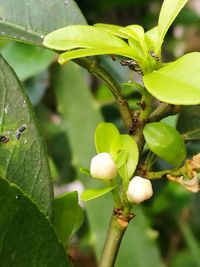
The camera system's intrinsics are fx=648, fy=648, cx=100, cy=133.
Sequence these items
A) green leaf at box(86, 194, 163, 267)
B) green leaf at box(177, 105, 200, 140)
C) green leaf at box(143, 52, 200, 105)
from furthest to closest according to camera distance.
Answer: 1. green leaf at box(86, 194, 163, 267)
2. green leaf at box(177, 105, 200, 140)
3. green leaf at box(143, 52, 200, 105)

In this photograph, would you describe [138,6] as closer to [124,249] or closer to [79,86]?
[79,86]

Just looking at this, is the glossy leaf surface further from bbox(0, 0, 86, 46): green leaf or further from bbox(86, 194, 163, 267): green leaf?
bbox(86, 194, 163, 267): green leaf

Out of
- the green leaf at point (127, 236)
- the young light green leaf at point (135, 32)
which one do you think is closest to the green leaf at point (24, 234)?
the young light green leaf at point (135, 32)

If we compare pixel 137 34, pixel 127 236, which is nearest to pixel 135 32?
pixel 137 34

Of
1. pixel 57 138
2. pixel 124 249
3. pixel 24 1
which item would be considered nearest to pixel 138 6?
pixel 57 138

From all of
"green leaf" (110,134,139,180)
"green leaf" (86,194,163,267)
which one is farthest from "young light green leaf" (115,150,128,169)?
"green leaf" (86,194,163,267)

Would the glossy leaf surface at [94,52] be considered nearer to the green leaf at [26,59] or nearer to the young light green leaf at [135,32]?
the young light green leaf at [135,32]

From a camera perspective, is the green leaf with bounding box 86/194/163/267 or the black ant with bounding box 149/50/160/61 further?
the green leaf with bounding box 86/194/163/267
